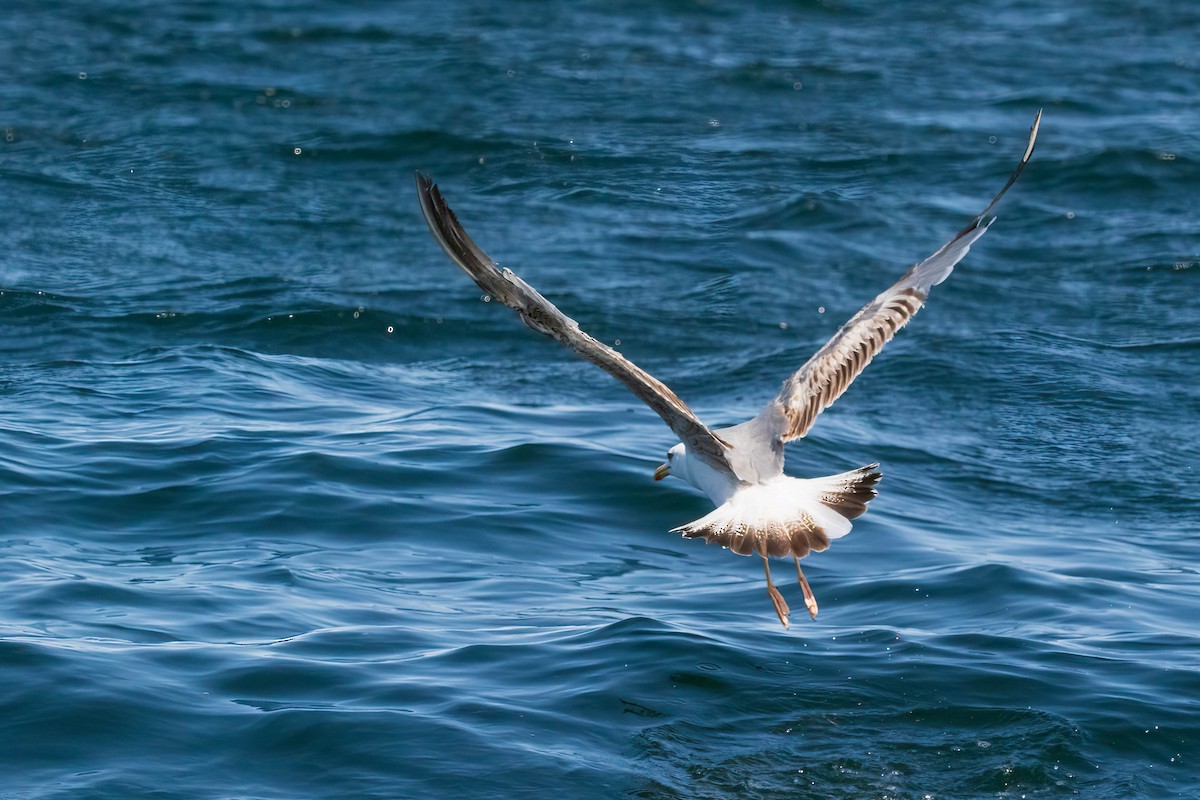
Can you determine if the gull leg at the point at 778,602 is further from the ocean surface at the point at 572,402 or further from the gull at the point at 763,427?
the ocean surface at the point at 572,402

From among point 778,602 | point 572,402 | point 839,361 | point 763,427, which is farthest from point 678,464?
point 572,402

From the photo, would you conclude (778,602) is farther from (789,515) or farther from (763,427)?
(763,427)

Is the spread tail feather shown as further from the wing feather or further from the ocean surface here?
the ocean surface

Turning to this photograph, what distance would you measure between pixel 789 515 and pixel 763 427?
0.63 metres

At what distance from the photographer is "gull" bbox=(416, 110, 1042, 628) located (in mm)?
5816

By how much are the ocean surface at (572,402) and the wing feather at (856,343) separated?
1.00 meters

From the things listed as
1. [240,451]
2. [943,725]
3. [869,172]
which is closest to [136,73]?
[869,172]

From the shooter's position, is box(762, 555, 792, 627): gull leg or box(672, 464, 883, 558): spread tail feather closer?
box(672, 464, 883, 558): spread tail feather

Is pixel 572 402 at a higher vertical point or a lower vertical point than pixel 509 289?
lower

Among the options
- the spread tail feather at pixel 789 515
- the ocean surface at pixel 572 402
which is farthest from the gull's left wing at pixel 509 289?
the ocean surface at pixel 572 402

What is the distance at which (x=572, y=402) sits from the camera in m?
10.8

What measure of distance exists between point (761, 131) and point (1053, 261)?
3.35m

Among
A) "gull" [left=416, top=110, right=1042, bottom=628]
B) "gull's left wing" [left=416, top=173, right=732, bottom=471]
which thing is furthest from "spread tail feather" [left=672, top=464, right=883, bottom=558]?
"gull's left wing" [left=416, top=173, right=732, bottom=471]

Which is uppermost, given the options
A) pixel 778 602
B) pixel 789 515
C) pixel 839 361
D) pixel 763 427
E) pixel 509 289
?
pixel 509 289
